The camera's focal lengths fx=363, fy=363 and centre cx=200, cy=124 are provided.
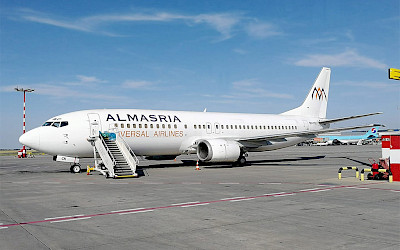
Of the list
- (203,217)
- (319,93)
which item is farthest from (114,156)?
(319,93)

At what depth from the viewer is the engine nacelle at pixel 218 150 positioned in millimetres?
25531

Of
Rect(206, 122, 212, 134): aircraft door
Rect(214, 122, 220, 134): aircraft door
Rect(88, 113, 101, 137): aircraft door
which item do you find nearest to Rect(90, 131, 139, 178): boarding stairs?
Rect(88, 113, 101, 137): aircraft door

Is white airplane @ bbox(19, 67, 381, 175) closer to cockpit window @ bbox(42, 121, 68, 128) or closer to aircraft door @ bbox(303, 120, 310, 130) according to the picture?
cockpit window @ bbox(42, 121, 68, 128)

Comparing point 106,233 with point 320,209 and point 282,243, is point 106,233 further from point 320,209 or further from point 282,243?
point 320,209

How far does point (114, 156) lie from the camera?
21406 mm

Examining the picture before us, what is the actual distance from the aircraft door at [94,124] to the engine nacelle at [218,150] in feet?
24.0

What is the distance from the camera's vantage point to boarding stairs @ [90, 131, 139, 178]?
1994 cm

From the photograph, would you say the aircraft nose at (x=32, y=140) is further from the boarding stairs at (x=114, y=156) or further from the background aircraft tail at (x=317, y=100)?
the background aircraft tail at (x=317, y=100)

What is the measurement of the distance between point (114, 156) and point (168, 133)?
5825 millimetres

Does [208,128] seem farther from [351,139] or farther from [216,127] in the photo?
[351,139]

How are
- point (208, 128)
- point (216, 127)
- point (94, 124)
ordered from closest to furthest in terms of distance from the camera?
point (94, 124) < point (208, 128) < point (216, 127)

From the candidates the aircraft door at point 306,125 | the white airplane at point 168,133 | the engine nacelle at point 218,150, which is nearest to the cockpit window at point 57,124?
the white airplane at point 168,133

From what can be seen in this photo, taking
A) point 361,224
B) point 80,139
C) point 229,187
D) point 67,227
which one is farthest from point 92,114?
point 361,224

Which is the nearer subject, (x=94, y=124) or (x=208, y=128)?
(x=94, y=124)
